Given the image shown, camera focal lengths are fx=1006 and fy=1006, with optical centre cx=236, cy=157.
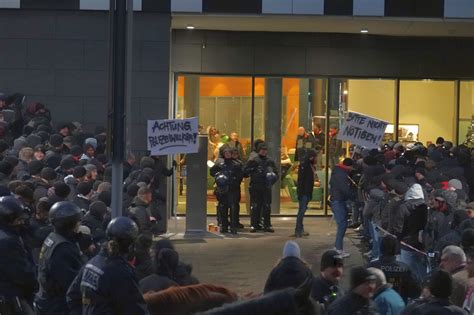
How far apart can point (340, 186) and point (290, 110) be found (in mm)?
6131

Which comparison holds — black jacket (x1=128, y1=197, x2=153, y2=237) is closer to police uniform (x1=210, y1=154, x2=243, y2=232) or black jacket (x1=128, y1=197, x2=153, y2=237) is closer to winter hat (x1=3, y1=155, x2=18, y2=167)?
winter hat (x1=3, y1=155, x2=18, y2=167)

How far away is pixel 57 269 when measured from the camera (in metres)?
7.07

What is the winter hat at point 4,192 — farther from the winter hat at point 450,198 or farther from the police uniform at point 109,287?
the winter hat at point 450,198

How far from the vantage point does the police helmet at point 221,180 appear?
1875 cm

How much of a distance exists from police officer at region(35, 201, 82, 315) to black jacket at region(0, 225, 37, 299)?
0.38 meters

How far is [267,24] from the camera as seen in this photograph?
67.7 ft

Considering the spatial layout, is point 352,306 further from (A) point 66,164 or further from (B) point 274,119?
(B) point 274,119

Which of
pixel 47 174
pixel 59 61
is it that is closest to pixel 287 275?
pixel 47 174

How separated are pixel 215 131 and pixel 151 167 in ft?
16.4

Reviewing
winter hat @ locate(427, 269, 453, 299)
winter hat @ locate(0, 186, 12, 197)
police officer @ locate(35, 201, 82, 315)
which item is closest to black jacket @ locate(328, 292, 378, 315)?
winter hat @ locate(427, 269, 453, 299)

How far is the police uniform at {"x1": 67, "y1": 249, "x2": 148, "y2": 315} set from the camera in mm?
5867

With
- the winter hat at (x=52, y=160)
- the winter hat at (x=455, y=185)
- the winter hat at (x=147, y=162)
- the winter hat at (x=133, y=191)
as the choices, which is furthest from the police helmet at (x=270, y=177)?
the winter hat at (x=133, y=191)

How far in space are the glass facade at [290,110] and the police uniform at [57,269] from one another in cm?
1464

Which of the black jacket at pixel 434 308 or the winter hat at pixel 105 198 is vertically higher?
the winter hat at pixel 105 198
